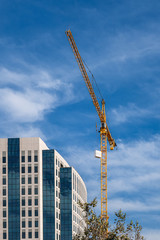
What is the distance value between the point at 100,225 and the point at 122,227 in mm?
5090

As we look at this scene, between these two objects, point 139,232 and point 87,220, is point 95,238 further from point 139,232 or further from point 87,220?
point 139,232

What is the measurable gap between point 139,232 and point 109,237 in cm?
1031

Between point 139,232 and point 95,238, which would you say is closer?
point 95,238

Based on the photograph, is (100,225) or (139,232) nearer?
(100,225)

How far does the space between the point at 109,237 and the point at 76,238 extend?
6.83m

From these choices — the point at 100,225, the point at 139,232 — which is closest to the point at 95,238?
the point at 100,225

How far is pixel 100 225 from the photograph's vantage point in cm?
10569

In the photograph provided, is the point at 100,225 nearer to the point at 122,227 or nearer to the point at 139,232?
the point at 122,227

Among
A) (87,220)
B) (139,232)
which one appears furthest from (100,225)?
(139,232)

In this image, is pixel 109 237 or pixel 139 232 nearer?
pixel 109 237

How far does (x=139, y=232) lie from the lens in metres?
114

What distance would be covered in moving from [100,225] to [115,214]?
446cm

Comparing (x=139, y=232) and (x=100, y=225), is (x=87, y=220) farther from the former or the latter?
(x=139, y=232)

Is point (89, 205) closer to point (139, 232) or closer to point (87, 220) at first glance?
point (87, 220)
